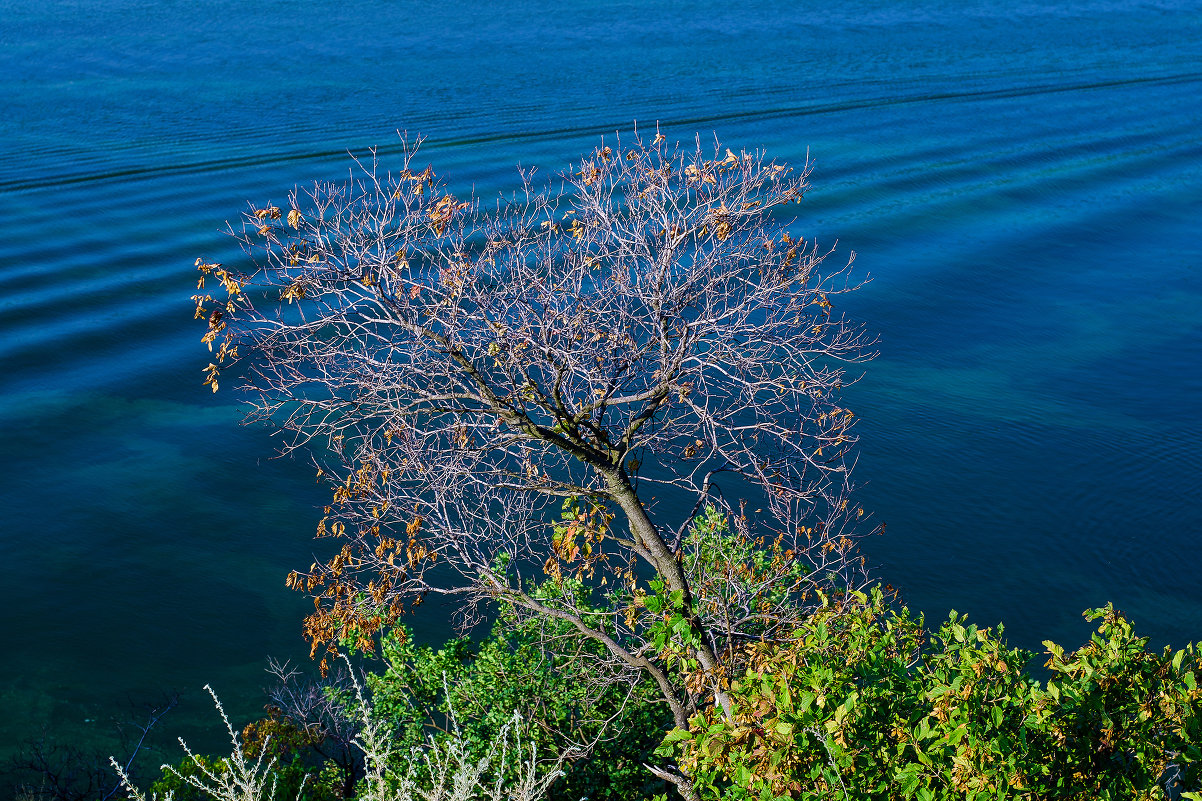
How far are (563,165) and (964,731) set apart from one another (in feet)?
118

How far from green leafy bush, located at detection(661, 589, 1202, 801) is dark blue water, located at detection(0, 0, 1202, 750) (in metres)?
12.9

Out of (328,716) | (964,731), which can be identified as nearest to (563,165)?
(328,716)

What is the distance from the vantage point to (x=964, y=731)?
23.6 ft

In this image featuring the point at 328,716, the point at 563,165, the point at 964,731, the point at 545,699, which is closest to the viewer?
the point at 964,731

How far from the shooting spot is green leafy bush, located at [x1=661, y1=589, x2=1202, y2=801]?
24.1ft

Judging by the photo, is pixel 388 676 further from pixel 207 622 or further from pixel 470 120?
pixel 470 120

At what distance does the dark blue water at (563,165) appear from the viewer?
2192 centimetres

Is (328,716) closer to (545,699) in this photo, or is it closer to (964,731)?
(545,699)

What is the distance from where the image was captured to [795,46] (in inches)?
2306

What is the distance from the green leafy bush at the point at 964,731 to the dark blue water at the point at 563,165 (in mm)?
12886

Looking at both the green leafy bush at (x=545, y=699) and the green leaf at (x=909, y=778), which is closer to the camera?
the green leaf at (x=909, y=778)

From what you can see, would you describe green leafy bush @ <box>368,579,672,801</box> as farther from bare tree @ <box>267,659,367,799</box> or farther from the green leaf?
the green leaf

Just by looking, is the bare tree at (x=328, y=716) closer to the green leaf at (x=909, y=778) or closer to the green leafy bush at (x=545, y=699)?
the green leafy bush at (x=545, y=699)

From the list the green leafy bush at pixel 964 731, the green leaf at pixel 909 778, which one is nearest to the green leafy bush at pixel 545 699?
the green leafy bush at pixel 964 731
